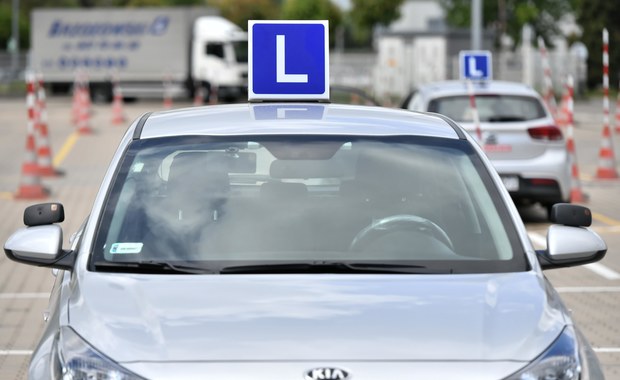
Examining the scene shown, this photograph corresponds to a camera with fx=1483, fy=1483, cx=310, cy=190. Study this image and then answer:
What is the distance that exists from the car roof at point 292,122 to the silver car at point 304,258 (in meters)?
0.01

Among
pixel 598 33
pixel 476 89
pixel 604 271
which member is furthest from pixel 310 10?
pixel 604 271

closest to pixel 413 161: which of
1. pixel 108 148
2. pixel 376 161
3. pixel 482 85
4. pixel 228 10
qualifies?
pixel 376 161

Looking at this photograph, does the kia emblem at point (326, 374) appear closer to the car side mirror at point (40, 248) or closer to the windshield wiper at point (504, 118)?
the car side mirror at point (40, 248)

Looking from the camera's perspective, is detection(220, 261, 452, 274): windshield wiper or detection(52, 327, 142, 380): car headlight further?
detection(220, 261, 452, 274): windshield wiper

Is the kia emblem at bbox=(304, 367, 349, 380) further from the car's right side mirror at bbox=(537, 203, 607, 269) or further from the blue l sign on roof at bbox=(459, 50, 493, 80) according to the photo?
the blue l sign on roof at bbox=(459, 50, 493, 80)

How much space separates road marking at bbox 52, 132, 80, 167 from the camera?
2461 centimetres

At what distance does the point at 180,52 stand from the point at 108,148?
2771 centimetres

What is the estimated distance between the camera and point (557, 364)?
13.7 ft

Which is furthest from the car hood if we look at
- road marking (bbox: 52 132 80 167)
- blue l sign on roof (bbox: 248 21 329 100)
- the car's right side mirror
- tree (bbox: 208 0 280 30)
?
tree (bbox: 208 0 280 30)

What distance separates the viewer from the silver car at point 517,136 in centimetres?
1491

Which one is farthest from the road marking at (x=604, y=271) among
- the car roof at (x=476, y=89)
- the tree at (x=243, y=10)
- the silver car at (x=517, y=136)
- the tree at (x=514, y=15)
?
the tree at (x=243, y=10)

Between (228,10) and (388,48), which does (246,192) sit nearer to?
(388,48)

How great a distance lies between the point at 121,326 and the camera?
4.30 meters

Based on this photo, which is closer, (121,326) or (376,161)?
(121,326)
